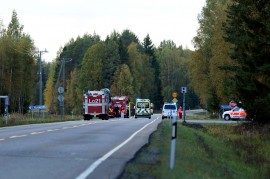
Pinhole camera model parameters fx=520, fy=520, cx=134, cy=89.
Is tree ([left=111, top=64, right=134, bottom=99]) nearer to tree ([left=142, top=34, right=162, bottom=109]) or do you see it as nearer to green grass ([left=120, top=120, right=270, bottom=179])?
tree ([left=142, top=34, right=162, bottom=109])

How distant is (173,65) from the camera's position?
6004 inches

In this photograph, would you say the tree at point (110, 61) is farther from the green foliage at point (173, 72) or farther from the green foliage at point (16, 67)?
the green foliage at point (173, 72)

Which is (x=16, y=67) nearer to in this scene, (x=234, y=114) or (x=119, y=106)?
(x=119, y=106)

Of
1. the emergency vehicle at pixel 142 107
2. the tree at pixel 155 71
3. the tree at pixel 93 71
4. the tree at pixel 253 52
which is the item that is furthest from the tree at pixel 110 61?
the tree at pixel 253 52

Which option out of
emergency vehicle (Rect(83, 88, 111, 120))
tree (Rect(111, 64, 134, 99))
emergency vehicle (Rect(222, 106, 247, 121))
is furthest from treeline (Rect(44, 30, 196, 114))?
emergency vehicle (Rect(83, 88, 111, 120))

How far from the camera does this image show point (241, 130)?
30125 mm

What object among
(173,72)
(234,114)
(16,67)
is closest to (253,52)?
(234,114)

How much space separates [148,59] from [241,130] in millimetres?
109151

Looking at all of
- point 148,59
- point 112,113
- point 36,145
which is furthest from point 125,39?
point 36,145

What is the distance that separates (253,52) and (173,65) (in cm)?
12560

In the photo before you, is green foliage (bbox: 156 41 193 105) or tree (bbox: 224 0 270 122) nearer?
tree (bbox: 224 0 270 122)

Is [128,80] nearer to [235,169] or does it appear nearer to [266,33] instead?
[266,33]

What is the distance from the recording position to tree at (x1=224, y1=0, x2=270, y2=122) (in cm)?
2667

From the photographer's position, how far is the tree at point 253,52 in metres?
26.7
